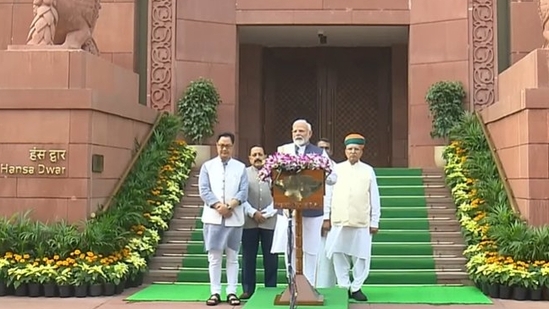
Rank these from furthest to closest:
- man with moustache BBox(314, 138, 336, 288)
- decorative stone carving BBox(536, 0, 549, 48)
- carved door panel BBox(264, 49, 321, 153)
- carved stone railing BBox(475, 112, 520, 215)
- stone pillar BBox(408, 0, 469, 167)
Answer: carved door panel BBox(264, 49, 321, 153) < stone pillar BBox(408, 0, 469, 167) < decorative stone carving BBox(536, 0, 549, 48) < carved stone railing BBox(475, 112, 520, 215) < man with moustache BBox(314, 138, 336, 288)

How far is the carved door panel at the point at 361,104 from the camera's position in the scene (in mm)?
17562

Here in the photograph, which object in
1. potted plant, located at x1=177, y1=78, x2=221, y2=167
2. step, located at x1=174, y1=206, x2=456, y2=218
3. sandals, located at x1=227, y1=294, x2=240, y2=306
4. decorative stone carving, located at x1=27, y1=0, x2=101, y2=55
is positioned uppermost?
decorative stone carving, located at x1=27, y1=0, x2=101, y2=55

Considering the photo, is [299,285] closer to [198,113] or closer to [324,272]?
[324,272]

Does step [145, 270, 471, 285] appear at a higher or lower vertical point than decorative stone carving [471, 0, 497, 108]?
lower

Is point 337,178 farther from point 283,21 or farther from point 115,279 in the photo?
point 283,21

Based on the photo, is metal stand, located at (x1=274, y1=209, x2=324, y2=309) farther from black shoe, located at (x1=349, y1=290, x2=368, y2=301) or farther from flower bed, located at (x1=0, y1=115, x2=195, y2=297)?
flower bed, located at (x1=0, y1=115, x2=195, y2=297)

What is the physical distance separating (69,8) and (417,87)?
746 cm

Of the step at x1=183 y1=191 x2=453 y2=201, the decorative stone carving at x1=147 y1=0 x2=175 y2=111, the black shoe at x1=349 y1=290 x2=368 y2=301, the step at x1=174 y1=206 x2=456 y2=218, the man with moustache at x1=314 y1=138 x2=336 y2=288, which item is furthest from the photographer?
the decorative stone carving at x1=147 y1=0 x2=175 y2=111

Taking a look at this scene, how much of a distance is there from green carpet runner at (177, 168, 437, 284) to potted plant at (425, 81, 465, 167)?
2.19 meters

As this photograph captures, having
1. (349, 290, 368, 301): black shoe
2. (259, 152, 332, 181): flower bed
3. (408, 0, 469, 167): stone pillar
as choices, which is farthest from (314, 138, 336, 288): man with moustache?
(408, 0, 469, 167): stone pillar

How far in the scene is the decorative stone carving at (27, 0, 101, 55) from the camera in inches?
Result: 381

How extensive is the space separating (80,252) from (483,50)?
9180 millimetres

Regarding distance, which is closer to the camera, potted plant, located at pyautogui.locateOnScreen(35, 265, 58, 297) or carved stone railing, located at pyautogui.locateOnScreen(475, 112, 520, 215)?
potted plant, located at pyautogui.locateOnScreen(35, 265, 58, 297)

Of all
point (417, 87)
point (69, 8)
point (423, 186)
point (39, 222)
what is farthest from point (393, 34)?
point (39, 222)
